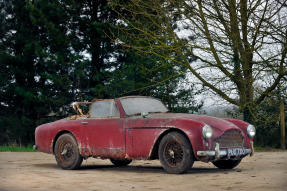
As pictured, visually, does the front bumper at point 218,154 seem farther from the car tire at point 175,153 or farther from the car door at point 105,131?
the car door at point 105,131

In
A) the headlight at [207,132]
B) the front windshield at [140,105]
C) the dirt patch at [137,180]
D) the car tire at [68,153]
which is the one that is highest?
the front windshield at [140,105]

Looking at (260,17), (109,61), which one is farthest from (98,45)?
(260,17)

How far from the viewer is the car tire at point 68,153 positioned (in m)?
9.94

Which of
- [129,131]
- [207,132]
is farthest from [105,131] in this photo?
[207,132]

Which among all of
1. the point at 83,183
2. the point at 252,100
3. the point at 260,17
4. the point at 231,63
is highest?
the point at 260,17

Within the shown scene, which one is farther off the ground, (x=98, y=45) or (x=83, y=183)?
(x=98, y=45)

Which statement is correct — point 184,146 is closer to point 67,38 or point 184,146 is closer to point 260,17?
point 260,17

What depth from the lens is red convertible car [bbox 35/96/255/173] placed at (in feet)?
27.1

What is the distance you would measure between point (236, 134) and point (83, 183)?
306 cm

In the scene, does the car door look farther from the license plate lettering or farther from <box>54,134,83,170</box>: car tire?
the license plate lettering

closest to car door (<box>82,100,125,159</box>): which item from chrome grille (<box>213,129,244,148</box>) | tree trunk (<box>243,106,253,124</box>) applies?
chrome grille (<box>213,129,244,148</box>)

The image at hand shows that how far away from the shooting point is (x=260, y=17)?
14422mm

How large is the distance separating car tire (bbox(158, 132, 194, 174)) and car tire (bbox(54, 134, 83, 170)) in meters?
2.17

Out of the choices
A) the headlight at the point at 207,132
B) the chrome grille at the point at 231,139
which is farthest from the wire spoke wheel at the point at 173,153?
the chrome grille at the point at 231,139
